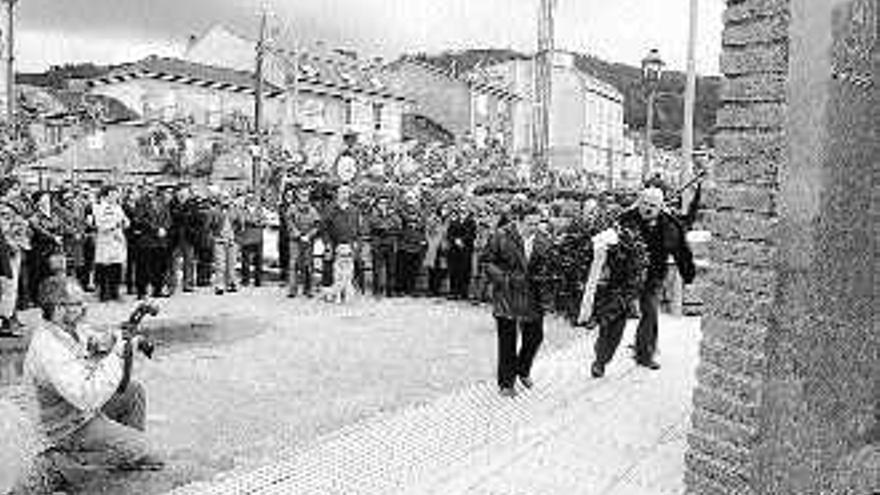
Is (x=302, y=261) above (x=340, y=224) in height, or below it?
below

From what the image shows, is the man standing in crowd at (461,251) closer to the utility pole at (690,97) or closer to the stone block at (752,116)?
the utility pole at (690,97)

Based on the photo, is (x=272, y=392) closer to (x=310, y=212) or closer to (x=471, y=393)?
(x=471, y=393)

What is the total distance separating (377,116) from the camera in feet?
213

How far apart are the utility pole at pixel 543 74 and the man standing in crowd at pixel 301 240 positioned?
12.0 m

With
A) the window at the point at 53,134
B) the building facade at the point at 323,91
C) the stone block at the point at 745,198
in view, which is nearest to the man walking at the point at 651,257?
the stone block at the point at 745,198

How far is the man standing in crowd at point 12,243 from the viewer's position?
13523 mm

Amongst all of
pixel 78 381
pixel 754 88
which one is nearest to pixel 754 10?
pixel 754 88

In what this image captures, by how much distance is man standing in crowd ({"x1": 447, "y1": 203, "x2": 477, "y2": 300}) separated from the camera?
18.7m

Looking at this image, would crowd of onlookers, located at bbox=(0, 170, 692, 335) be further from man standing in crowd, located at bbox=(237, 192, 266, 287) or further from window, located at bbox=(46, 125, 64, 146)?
window, located at bbox=(46, 125, 64, 146)

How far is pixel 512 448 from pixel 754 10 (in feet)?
13.2

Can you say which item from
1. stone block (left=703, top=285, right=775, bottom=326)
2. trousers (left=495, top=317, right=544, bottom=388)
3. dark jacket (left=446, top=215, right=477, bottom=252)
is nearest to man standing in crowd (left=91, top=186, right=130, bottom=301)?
dark jacket (left=446, top=215, right=477, bottom=252)

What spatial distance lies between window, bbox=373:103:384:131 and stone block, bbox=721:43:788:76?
58.4 metres

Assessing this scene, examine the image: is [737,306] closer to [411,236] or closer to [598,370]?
[598,370]

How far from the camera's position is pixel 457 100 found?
72.4 metres
